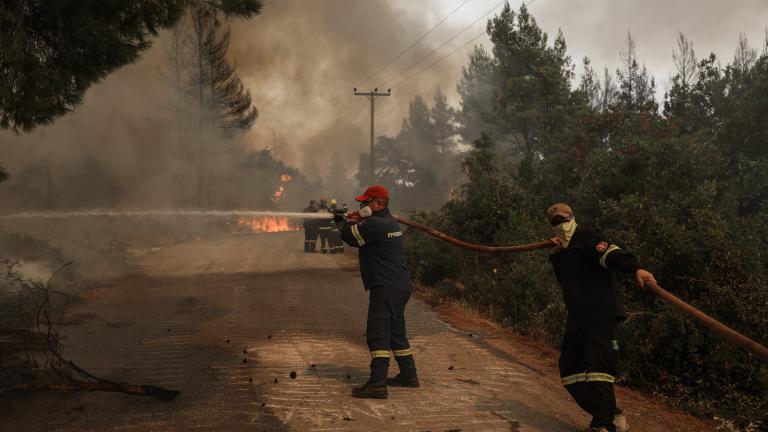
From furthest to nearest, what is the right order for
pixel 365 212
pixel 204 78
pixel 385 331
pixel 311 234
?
pixel 204 78
pixel 311 234
pixel 365 212
pixel 385 331

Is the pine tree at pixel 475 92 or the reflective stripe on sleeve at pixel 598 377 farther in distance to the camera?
the pine tree at pixel 475 92

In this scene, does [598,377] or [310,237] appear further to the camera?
[310,237]

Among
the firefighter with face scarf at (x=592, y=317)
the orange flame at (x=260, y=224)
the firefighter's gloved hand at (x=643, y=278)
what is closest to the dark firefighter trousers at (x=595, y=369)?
the firefighter with face scarf at (x=592, y=317)

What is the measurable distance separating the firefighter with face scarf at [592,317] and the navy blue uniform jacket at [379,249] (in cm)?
161

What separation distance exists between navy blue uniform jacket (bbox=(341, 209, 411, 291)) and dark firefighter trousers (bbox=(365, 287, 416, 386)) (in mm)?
92

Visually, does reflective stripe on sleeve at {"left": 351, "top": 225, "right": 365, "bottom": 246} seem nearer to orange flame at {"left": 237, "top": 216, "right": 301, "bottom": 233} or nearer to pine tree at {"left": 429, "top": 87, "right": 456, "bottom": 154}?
orange flame at {"left": 237, "top": 216, "right": 301, "bottom": 233}

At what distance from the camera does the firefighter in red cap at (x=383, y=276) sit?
5.58 meters

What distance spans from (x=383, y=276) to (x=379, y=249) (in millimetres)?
281

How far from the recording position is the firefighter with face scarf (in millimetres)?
4473

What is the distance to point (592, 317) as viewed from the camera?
462 centimetres

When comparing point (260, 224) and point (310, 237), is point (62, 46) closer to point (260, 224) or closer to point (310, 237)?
point (310, 237)

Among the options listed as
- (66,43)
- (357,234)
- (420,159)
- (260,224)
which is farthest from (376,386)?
(420,159)

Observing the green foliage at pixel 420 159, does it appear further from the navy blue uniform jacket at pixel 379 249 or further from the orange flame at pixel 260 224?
the navy blue uniform jacket at pixel 379 249

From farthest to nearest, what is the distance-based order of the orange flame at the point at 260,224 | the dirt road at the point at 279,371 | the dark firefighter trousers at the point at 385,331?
the orange flame at the point at 260,224, the dark firefighter trousers at the point at 385,331, the dirt road at the point at 279,371
